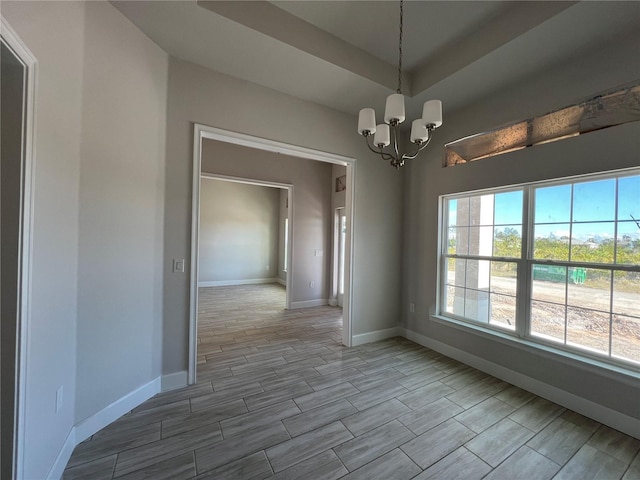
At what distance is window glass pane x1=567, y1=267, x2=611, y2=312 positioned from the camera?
2059 millimetres

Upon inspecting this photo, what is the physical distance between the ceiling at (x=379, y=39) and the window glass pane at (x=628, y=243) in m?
1.45

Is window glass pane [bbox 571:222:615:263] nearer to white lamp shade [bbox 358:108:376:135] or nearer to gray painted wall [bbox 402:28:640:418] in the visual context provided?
gray painted wall [bbox 402:28:640:418]

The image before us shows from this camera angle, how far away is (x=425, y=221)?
11.2 ft

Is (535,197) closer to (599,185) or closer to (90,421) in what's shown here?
(599,185)

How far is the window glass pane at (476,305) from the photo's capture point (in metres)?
2.84

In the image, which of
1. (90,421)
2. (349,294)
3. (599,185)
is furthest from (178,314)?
(599,185)

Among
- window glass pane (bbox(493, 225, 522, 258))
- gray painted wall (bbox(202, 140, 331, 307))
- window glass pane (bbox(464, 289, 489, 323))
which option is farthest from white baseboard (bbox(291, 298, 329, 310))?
window glass pane (bbox(493, 225, 522, 258))

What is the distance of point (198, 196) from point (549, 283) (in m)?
3.43

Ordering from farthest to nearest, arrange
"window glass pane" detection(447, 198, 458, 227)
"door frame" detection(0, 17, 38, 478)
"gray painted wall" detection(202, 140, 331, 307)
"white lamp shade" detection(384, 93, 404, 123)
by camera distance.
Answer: "gray painted wall" detection(202, 140, 331, 307) → "window glass pane" detection(447, 198, 458, 227) → "white lamp shade" detection(384, 93, 404, 123) → "door frame" detection(0, 17, 38, 478)

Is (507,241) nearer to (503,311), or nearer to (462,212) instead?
(462,212)

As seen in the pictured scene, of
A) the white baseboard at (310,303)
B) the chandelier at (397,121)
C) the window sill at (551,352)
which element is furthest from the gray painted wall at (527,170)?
the white baseboard at (310,303)

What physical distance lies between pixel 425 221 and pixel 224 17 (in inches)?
117

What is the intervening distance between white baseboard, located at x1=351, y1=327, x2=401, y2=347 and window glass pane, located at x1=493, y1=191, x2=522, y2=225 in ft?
6.47

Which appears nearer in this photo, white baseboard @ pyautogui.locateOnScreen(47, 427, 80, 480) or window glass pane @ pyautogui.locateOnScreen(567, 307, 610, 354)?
white baseboard @ pyautogui.locateOnScreen(47, 427, 80, 480)
